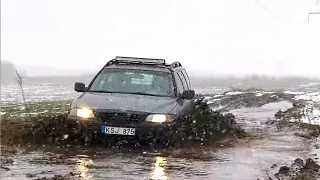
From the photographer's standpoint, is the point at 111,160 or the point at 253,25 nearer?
the point at 111,160

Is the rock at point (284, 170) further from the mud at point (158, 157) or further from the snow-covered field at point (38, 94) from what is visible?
the snow-covered field at point (38, 94)

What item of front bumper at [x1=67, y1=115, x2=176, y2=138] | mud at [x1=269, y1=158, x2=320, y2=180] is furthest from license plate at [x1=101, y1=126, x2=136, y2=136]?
mud at [x1=269, y1=158, x2=320, y2=180]

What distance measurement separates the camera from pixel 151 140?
34.0ft

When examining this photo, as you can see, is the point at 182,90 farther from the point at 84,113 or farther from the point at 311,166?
the point at 311,166

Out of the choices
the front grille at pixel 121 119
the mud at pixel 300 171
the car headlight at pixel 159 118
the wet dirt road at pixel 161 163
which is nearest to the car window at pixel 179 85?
the wet dirt road at pixel 161 163

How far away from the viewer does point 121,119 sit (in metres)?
10.2

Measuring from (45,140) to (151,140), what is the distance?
2069mm

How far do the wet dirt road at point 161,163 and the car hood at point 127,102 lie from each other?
0.73 meters

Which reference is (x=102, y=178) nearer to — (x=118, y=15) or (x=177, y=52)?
(x=177, y=52)

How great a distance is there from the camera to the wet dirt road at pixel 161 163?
834 centimetres

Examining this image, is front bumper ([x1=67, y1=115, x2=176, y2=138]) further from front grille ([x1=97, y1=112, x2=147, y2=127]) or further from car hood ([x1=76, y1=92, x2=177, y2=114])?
car hood ([x1=76, y1=92, x2=177, y2=114])

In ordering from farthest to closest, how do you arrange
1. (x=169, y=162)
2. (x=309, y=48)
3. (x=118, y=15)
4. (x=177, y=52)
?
(x=118, y=15) < (x=177, y=52) < (x=309, y=48) < (x=169, y=162)

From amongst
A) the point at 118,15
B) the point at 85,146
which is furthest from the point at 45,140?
the point at 118,15

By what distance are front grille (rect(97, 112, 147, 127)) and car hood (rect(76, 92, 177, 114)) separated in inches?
4.5
